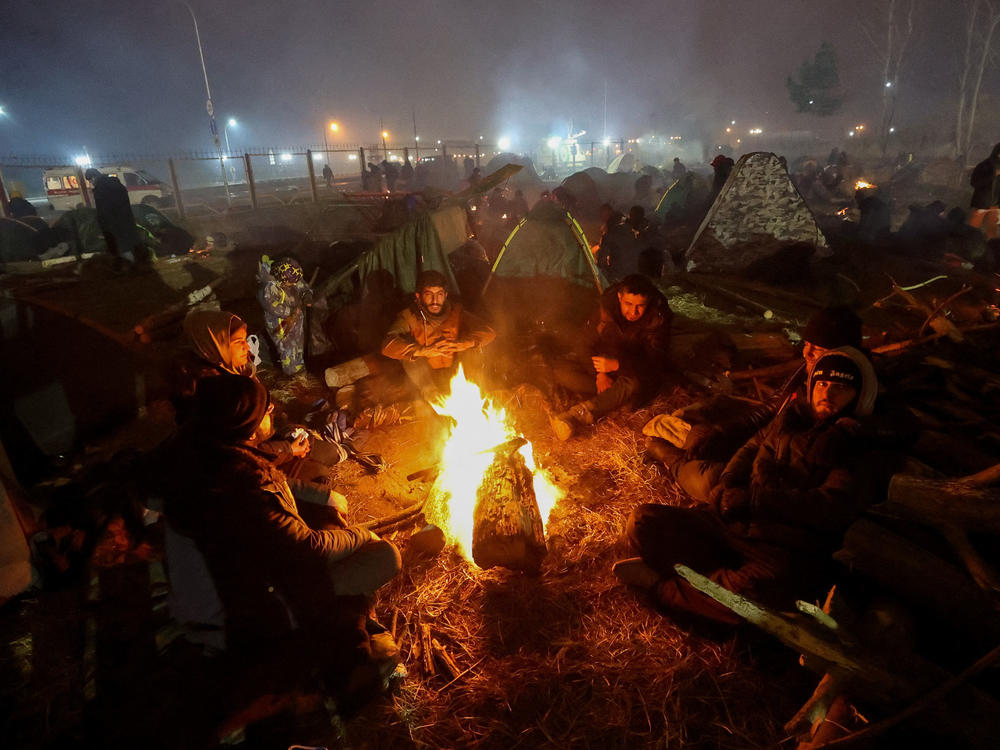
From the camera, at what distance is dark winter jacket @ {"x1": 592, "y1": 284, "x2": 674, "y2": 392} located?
5.64 metres

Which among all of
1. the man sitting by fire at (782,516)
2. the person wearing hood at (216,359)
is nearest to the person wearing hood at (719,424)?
the man sitting by fire at (782,516)

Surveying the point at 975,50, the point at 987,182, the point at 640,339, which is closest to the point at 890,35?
the point at 975,50

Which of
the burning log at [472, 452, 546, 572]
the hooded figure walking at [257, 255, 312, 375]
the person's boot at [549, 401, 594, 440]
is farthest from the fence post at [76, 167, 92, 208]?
the burning log at [472, 452, 546, 572]

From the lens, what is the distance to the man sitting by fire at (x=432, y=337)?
568 centimetres

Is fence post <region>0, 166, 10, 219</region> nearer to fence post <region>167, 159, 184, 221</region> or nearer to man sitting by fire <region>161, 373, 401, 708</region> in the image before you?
fence post <region>167, 159, 184, 221</region>

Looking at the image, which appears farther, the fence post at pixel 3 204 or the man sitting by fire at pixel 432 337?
the fence post at pixel 3 204

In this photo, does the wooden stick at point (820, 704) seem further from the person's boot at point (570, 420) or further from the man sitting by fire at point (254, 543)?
the person's boot at point (570, 420)

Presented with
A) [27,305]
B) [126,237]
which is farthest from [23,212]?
[27,305]

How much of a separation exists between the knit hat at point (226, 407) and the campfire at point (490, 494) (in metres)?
1.79

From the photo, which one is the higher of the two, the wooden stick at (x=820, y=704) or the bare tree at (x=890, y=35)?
the bare tree at (x=890, y=35)

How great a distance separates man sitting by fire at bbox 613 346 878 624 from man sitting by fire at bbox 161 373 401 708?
179cm

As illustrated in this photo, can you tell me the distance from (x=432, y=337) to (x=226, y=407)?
3.43m

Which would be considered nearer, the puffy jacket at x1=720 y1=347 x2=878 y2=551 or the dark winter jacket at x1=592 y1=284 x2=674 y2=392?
the puffy jacket at x1=720 y1=347 x2=878 y2=551

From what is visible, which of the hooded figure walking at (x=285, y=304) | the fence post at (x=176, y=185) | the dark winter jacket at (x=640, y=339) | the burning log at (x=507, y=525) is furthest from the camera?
the fence post at (x=176, y=185)
